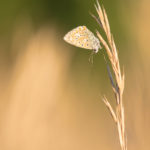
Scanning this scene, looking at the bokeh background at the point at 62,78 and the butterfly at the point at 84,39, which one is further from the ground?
the butterfly at the point at 84,39

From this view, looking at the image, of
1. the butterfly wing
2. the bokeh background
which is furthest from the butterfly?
the bokeh background

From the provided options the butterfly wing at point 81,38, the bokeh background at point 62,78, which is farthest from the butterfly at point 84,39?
the bokeh background at point 62,78

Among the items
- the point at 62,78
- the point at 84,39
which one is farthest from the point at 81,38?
the point at 62,78

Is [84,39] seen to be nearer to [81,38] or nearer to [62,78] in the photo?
[81,38]

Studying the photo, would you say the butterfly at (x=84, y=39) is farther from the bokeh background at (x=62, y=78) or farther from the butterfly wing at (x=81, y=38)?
the bokeh background at (x=62, y=78)

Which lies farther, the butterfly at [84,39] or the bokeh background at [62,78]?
the bokeh background at [62,78]
